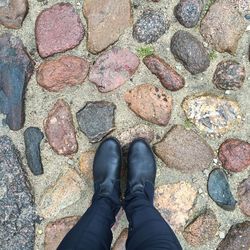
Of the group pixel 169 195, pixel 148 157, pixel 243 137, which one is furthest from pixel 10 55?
pixel 243 137

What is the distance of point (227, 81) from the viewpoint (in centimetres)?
197

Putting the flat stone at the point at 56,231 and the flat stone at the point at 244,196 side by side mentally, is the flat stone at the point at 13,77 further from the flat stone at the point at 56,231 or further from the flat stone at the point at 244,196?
the flat stone at the point at 244,196

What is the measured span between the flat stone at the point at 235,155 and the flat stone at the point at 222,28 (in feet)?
1.08

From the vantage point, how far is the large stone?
1962mm

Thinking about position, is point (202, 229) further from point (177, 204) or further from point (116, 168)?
point (116, 168)

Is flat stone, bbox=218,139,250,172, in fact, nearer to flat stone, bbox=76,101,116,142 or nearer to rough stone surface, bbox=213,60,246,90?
rough stone surface, bbox=213,60,246,90

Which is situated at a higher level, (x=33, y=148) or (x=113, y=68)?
(x=113, y=68)

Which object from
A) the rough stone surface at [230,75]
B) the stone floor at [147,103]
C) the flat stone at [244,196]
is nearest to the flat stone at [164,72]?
the stone floor at [147,103]

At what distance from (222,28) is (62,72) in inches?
23.2

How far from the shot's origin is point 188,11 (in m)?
1.96

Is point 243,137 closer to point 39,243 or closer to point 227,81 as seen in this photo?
point 227,81

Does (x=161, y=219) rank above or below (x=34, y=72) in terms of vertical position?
below

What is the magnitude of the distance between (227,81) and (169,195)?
1.49 ft

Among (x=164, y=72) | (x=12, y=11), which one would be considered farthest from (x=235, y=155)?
(x=12, y=11)
